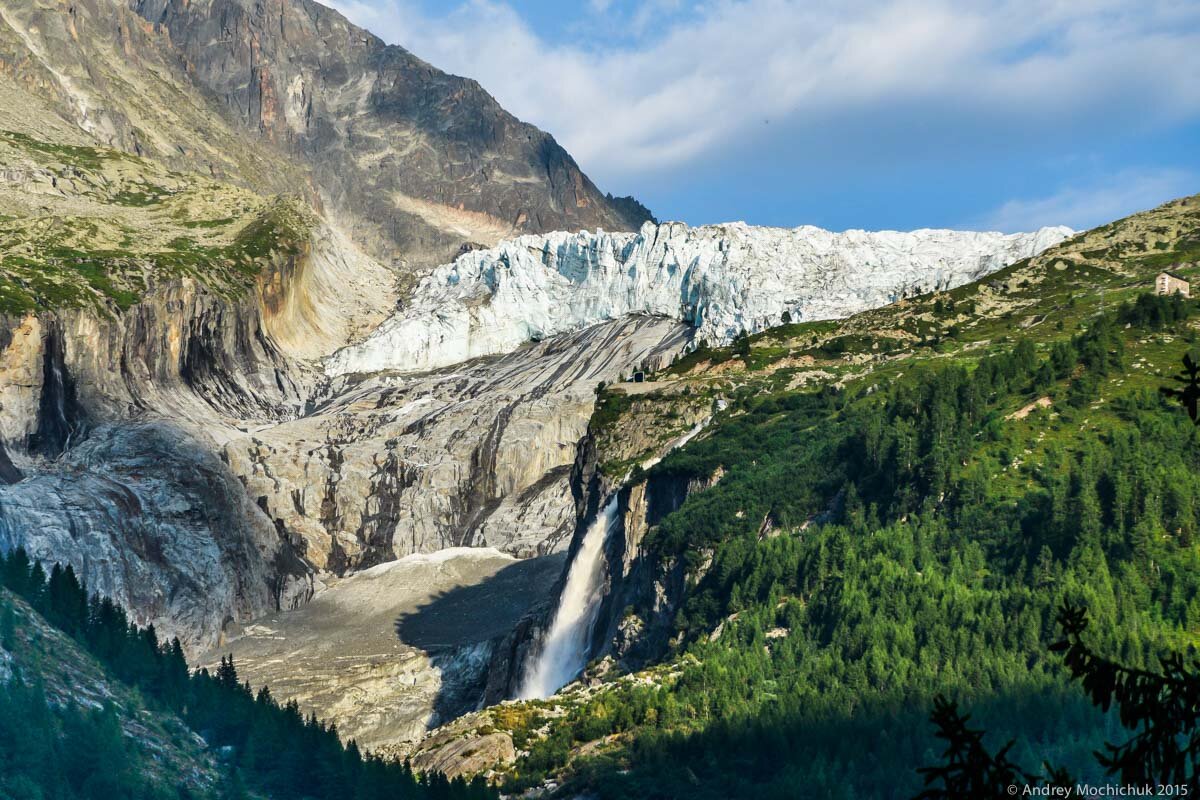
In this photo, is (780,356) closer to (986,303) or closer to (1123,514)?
(986,303)

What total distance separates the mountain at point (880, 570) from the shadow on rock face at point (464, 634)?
29834 millimetres

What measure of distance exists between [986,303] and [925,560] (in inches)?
2696

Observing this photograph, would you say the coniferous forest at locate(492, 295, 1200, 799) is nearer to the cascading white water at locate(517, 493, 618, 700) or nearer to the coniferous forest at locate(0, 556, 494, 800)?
the coniferous forest at locate(0, 556, 494, 800)

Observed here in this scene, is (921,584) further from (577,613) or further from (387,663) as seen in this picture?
(387,663)

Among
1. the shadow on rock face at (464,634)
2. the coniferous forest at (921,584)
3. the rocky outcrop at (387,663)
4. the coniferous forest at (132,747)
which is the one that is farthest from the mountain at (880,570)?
the rocky outcrop at (387,663)

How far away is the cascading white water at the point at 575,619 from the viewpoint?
120188mm

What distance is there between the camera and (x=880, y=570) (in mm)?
84500

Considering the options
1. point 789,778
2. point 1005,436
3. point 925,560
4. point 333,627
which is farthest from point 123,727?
point 333,627

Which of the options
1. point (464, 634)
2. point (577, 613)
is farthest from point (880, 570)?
point (464, 634)

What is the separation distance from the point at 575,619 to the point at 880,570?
4562 cm

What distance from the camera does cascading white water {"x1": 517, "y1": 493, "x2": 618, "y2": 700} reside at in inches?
4732

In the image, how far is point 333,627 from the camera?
198000 mm

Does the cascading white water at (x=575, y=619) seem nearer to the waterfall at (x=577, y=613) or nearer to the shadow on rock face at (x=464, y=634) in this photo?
the waterfall at (x=577, y=613)

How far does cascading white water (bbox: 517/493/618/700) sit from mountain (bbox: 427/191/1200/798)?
465mm
